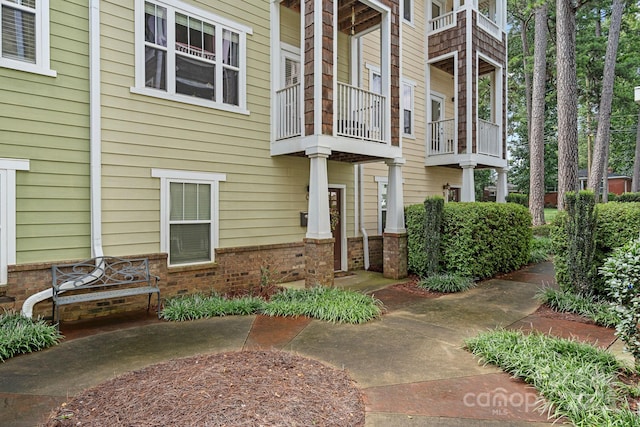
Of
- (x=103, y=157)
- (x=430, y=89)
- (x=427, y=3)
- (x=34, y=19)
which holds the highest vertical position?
(x=427, y=3)

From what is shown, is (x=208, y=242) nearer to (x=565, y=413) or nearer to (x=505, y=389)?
(x=505, y=389)

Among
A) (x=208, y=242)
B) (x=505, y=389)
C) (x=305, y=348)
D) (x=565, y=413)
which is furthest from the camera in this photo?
(x=208, y=242)

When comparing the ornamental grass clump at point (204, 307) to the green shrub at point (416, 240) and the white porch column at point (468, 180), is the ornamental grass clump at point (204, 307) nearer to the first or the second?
the green shrub at point (416, 240)

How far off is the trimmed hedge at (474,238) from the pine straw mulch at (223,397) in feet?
16.5

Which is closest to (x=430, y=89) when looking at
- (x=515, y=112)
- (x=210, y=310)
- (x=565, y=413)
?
(x=210, y=310)

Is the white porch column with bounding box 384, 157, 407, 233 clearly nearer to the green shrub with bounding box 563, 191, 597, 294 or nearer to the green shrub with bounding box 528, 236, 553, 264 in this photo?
the green shrub with bounding box 563, 191, 597, 294

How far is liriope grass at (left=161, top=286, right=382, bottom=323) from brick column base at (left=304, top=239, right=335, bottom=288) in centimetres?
54

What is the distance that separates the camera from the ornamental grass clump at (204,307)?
546cm

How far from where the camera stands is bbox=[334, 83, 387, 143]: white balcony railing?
7.20 m

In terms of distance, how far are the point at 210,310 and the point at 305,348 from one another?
1990 mm

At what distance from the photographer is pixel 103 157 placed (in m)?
5.52

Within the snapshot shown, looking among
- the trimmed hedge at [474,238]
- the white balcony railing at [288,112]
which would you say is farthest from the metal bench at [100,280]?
the trimmed hedge at [474,238]

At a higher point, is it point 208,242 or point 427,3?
point 427,3

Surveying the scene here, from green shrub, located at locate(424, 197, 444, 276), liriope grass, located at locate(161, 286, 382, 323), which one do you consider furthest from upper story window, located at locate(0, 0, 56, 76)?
green shrub, located at locate(424, 197, 444, 276)
